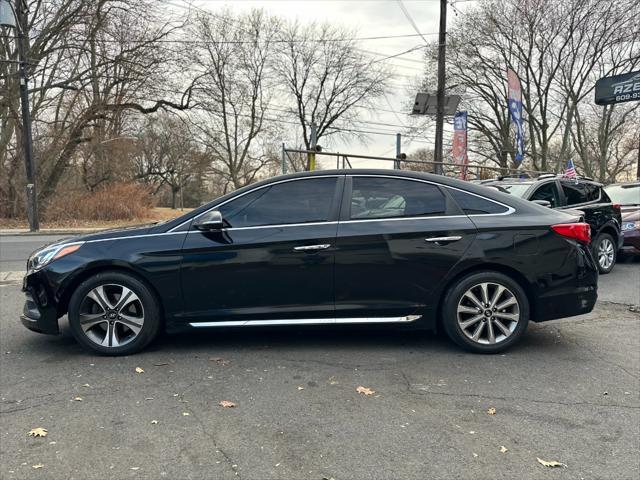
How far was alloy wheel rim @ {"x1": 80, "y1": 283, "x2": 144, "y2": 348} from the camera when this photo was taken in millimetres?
4188

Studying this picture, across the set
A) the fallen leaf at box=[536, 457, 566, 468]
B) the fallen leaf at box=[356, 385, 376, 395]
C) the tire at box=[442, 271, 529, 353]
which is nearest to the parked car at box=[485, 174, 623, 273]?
the tire at box=[442, 271, 529, 353]

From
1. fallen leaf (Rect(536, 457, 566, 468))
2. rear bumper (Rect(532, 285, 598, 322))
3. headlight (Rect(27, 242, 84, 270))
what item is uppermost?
headlight (Rect(27, 242, 84, 270))

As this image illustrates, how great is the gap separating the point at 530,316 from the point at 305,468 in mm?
2714

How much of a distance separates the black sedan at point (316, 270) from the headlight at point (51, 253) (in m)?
0.01

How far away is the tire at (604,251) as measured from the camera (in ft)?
28.0

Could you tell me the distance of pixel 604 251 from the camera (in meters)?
8.60

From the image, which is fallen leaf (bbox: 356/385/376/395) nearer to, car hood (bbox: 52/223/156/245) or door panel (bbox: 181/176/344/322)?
door panel (bbox: 181/176/344/322)

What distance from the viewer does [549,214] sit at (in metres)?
4.45

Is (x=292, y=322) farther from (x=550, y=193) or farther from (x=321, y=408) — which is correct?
(x=550, y=193)

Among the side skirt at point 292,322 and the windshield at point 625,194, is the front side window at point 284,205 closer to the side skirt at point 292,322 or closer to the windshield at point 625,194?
the side skirt at point 292,322

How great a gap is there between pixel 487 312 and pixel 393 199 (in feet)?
4.20

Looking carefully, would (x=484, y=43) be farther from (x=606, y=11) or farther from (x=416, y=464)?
(x=416, y=464)

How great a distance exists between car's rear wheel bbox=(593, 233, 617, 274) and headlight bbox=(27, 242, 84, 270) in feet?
26.5

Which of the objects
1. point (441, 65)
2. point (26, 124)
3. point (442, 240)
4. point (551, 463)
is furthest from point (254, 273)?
point (26, 124)
